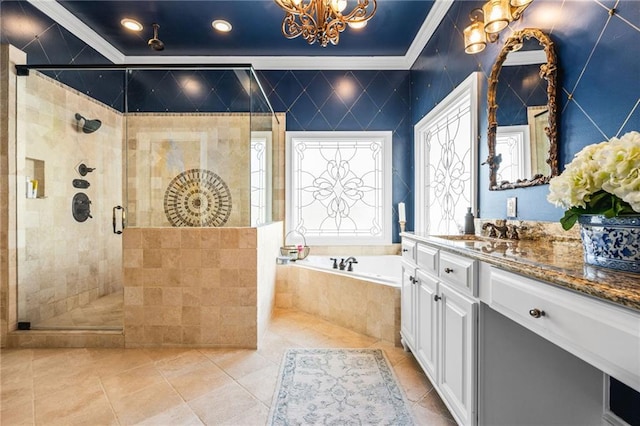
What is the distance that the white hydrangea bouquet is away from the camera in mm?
716

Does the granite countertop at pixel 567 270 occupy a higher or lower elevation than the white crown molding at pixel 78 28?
lower

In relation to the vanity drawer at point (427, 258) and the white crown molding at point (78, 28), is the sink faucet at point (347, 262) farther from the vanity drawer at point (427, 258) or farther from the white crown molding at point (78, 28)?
the white crown molding at point (78, 28)

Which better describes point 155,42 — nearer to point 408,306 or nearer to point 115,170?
point 115,170

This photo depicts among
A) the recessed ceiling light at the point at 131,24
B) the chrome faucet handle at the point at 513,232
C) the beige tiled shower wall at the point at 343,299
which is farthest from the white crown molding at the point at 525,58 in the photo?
the recessed ceiling light at the point at 131,24

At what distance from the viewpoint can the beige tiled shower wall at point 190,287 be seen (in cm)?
220

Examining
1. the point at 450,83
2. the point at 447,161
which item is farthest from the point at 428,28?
the point at 447,161

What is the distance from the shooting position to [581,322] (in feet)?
2.32

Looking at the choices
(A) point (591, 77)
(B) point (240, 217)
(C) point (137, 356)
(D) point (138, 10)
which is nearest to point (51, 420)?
(C) point (137, 356)

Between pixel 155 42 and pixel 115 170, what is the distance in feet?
4.66

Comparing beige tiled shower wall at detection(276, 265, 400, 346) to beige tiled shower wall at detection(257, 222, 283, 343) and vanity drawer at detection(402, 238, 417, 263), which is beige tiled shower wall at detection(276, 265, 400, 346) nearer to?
beige tiled shower wall at detection(257, 222, 283, 343)

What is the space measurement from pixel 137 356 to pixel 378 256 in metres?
2.46

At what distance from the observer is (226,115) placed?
9.29ft

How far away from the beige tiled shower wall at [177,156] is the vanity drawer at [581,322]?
185cm

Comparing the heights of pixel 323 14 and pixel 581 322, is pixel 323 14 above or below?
above
